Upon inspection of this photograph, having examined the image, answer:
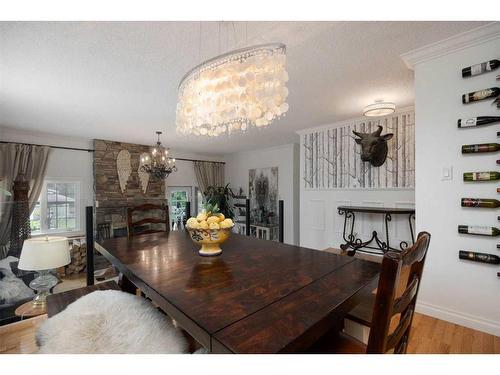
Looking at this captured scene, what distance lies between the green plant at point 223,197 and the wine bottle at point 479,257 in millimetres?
5008

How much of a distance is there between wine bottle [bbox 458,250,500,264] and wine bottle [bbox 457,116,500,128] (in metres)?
0.96

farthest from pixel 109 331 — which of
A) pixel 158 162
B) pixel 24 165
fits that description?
pixel 24 165

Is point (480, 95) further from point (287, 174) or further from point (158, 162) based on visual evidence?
point (158, 162)

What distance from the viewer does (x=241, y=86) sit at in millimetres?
1268

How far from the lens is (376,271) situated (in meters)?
1.23

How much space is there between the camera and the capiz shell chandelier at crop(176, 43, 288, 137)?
1.24m

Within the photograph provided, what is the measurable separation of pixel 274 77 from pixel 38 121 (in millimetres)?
4104

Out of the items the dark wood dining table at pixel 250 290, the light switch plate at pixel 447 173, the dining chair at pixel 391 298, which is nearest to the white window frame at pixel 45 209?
the dark wood dining table at pixel 250 290

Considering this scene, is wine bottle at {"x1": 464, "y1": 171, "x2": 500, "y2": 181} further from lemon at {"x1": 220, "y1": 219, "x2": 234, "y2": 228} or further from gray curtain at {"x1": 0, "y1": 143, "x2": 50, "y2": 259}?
gray curtain at {"x1": 0, "y1": 143, "x2": 50, "y2": 259}

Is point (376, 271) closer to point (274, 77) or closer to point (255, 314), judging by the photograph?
→ point (255, 314)

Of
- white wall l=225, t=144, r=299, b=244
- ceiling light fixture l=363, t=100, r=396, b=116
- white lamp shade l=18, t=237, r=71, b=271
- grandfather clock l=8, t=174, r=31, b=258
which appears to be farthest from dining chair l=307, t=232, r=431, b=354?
white wall l=225, t=144, r=299, b=244

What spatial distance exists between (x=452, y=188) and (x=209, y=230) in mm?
1936
